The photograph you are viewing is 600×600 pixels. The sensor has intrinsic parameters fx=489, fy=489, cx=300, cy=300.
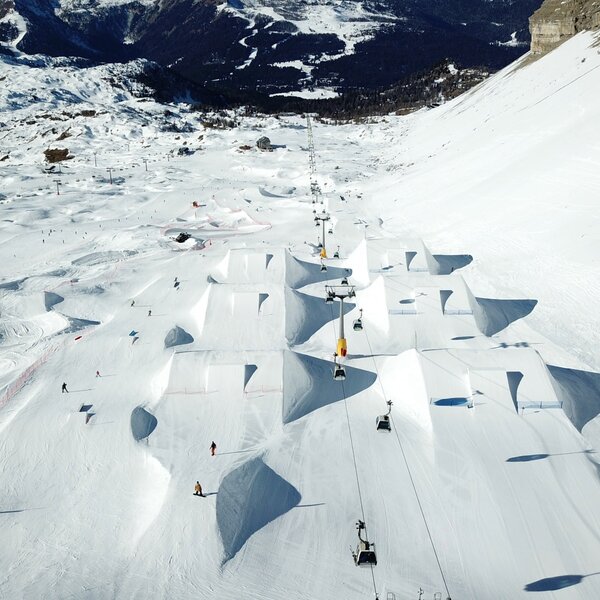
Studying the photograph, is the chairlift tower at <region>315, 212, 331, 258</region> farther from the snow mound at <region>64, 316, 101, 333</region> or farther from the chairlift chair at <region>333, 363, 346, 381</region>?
the chairlift chair at <region>333, 363, 346, 381</region>

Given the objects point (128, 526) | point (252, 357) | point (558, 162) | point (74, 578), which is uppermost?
point (558, 162)

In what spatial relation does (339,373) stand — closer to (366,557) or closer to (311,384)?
(311,384)

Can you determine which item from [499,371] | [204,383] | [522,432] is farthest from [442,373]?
[204,383]

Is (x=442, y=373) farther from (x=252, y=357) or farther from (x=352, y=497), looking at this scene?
(x=252, y=357)

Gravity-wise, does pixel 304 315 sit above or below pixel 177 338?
above

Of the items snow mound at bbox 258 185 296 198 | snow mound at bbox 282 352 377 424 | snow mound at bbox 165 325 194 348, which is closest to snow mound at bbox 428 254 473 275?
snow mound at bbox 282 352 377 424

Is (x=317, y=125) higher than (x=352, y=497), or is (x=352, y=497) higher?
(x=317, y=125)

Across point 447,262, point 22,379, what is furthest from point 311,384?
point 447,262
